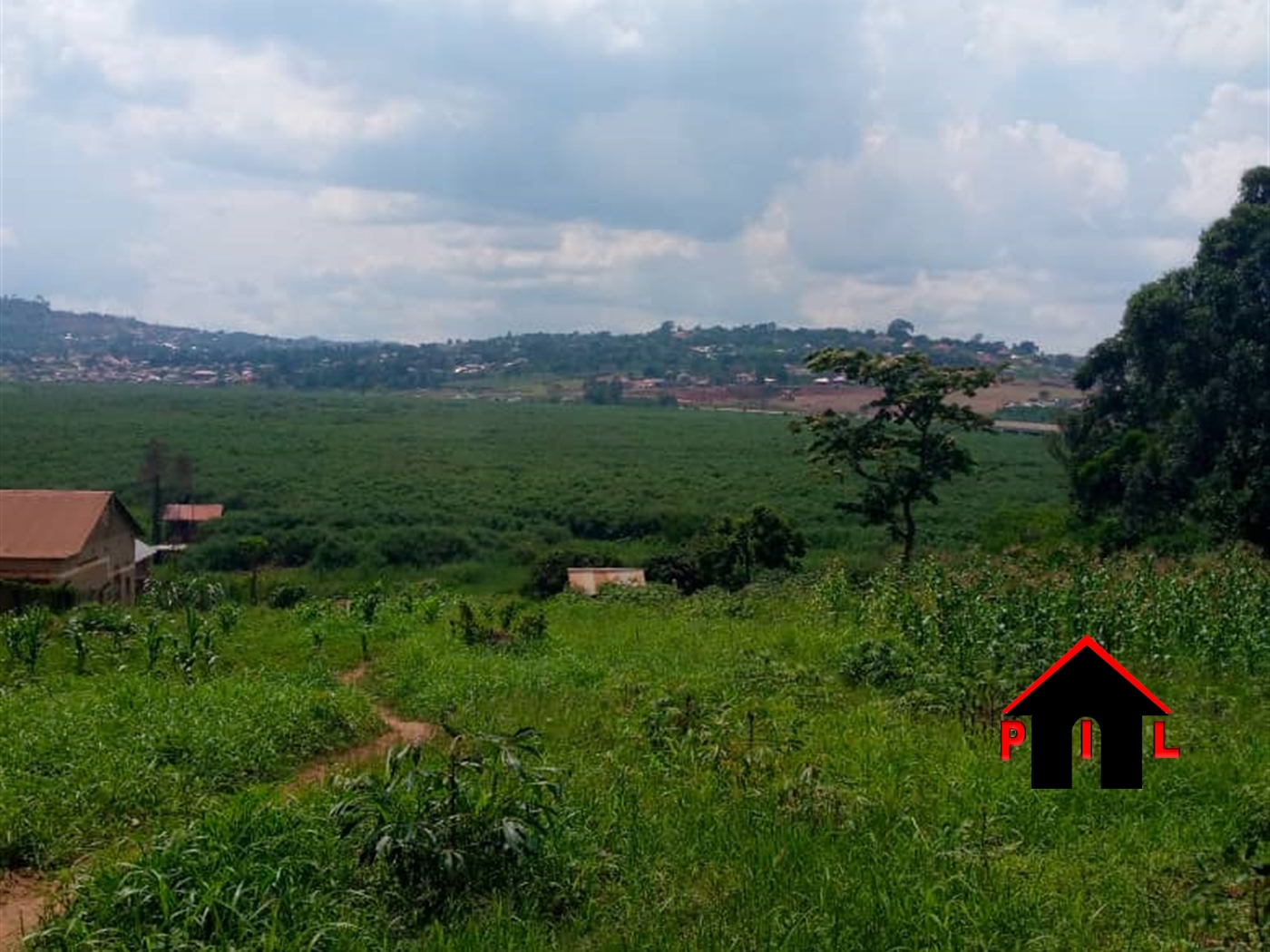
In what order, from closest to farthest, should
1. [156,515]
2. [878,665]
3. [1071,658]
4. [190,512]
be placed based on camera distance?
[1071,658], [878,665], [156,515], [190,512]

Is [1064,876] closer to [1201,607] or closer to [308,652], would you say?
[1201,607]

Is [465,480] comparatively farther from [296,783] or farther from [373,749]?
[296,783]

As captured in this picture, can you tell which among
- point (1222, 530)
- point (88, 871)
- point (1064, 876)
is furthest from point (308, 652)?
point (1222, 530)

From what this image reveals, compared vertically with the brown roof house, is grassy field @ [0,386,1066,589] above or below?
below

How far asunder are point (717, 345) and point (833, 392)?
299 feet

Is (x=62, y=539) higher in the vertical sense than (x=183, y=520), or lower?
higher

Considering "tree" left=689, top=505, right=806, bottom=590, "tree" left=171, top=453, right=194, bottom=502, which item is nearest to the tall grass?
"tree" left=689, top=505, right=806, bottom=590

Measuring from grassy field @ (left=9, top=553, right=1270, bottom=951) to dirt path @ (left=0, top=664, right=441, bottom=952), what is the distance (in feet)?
0.80

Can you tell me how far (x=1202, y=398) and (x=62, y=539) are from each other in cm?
1979

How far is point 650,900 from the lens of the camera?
4738 millimetres

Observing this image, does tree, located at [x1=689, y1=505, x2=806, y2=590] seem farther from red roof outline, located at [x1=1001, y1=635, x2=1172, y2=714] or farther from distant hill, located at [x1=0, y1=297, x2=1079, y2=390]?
distant hill, located at [x1=0, y1=297, x2=1079, y2=390]

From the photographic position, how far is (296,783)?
6.93m

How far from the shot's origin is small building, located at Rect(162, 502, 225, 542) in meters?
35.7

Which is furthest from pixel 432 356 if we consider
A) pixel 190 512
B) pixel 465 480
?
pixel 190 512
